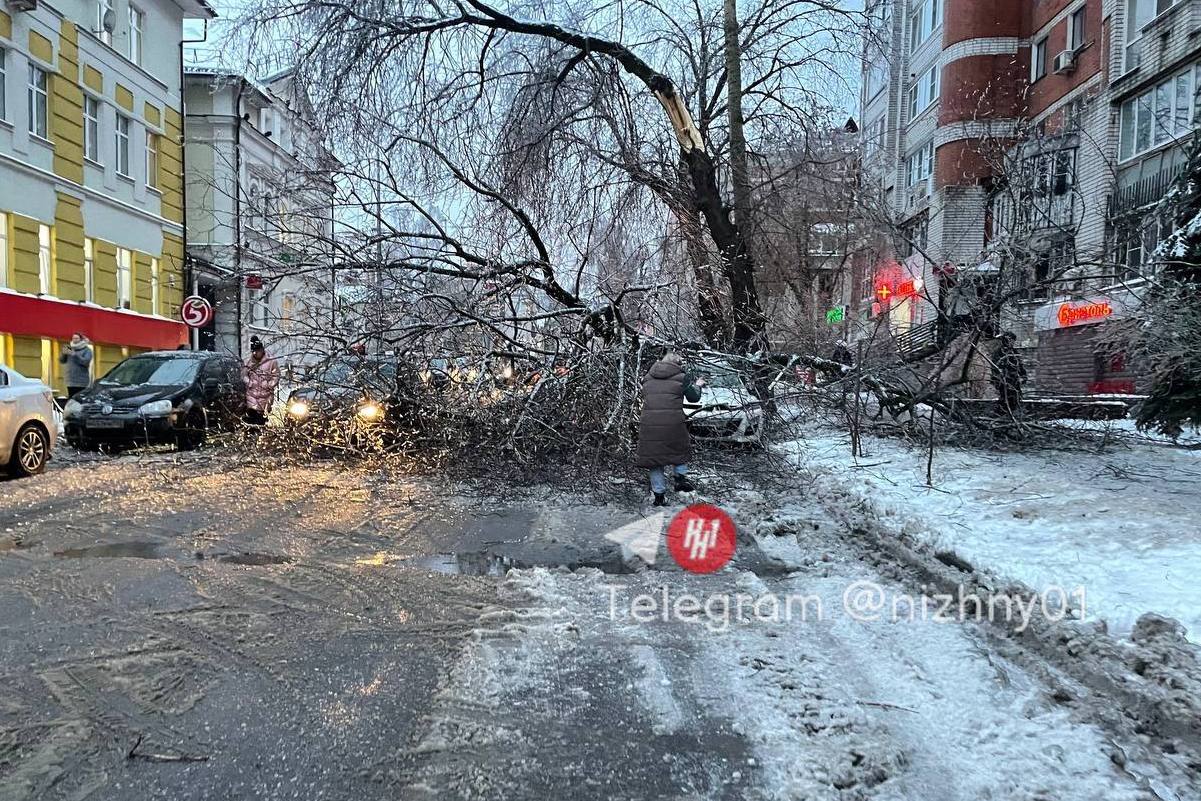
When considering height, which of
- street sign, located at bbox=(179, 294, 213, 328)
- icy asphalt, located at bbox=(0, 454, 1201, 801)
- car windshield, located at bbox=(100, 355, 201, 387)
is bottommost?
icy asphalt, located at bbox=(0, 454, 1201, 801)

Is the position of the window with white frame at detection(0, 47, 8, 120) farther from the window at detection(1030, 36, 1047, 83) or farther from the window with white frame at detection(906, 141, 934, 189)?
the window with white frame at detection(906, 141, 934, 189)

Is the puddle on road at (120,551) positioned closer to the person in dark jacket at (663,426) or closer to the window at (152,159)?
the person in dark jacket at (663,426)

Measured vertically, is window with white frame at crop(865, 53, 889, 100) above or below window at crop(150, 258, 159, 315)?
above

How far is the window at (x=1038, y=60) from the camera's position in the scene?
2608 centimetres

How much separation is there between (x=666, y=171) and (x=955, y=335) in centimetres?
651

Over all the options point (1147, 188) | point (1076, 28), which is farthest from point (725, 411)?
point (1076, 28)

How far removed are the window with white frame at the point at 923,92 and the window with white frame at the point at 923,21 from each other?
57.8 inches

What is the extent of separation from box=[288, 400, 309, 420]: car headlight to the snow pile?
6570mm

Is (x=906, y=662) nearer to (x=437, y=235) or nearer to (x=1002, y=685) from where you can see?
(x=1002, y=685)

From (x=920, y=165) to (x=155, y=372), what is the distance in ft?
98.8

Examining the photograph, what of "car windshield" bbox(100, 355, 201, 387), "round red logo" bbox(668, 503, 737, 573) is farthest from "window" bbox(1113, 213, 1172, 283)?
"car windshield" bbox(100, 355, 201, 387)

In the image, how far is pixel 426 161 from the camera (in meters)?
12.7

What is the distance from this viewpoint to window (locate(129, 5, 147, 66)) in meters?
23.9

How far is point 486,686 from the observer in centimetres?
366
